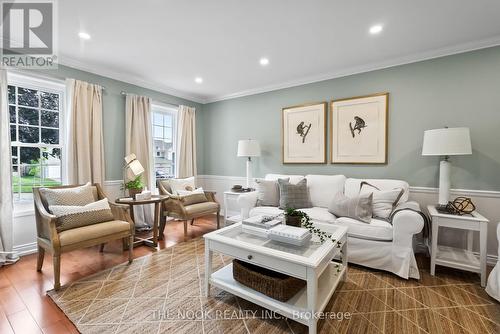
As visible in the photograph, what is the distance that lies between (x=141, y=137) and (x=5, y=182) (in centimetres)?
171

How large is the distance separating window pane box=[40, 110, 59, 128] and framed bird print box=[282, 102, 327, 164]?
3371 mm

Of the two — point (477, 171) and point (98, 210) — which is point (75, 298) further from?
point (477, 171)

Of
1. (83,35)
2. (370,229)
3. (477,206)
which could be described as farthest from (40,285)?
(477,206)

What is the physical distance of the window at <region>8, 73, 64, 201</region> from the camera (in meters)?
2.76

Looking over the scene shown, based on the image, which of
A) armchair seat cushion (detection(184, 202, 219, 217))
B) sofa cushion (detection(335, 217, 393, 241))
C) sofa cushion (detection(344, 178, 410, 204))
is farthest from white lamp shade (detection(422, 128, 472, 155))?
armchair seat cushion (detection(184, 202, 219, 217))

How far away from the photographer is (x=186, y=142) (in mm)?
4527

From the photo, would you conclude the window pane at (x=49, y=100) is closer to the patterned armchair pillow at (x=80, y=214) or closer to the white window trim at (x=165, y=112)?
the white window trim at (x=165, y=112)

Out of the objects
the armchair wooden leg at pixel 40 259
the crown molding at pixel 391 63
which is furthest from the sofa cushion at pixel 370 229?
the armchair wooden leg at pixel 40 259

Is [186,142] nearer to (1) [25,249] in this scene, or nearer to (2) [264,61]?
(2) [264,61]

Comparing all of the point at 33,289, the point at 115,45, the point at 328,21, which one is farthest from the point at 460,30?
the point at 33,289

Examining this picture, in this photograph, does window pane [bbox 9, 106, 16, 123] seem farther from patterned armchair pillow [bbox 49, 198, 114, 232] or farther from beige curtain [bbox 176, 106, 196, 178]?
beige curtain [bbox 176, 106, 196, 178]

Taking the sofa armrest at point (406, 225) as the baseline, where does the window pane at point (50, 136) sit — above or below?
above

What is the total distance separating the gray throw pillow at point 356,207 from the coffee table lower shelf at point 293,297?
27.5 inches

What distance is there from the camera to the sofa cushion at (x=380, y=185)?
2.77 meters
